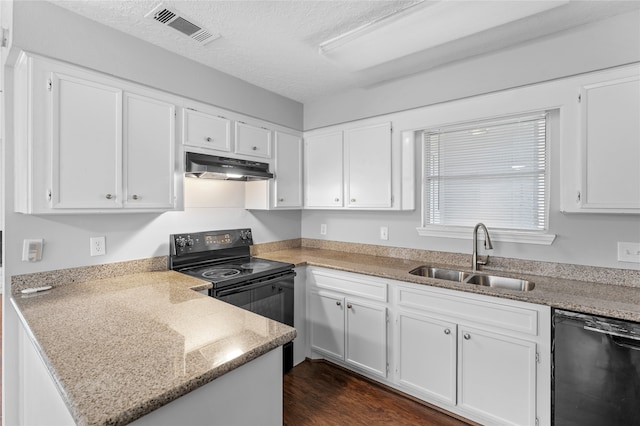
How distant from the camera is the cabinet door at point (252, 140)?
9.25ft

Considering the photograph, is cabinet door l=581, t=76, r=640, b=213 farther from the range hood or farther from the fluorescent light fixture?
the range hood

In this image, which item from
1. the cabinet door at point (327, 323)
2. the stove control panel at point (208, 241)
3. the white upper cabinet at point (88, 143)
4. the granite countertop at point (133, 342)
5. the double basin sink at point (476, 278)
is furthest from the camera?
the cabinet door at point (327, 323)

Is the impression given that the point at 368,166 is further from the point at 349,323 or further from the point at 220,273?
the point at 220,273

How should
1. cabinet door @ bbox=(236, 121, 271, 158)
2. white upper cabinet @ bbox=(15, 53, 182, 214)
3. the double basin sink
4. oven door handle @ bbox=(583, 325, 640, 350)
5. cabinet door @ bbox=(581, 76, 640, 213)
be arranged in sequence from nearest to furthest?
oven door handle @ bbox=(583, 325, 640, 350) < white upper cabinet @ bbox=(15, 53, 182, 214) < cabinet door @ bbox=(581, 76, 640, 213) < the double basin sink < cabinet door @ bbox=(236, 121, 271, 158)

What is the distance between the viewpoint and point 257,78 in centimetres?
284

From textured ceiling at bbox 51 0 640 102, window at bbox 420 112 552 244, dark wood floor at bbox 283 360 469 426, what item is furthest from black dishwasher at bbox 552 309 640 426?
textured ceiling at bbox 51 0 640 102

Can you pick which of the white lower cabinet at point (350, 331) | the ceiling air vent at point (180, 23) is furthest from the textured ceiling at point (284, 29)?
the white lower cabinet at point (350, 331)

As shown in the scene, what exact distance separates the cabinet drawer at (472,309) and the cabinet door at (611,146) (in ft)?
2.77

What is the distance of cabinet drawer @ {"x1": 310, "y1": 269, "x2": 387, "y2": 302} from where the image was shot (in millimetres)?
2424

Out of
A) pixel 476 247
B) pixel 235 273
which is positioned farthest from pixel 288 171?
pixel 476 247

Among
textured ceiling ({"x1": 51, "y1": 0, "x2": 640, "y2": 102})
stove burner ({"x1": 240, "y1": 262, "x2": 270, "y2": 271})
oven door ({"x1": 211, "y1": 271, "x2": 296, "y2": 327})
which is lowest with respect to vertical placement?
oven door ({"x1": 211, "y1": 271, "x2": 296, "y2": 327})

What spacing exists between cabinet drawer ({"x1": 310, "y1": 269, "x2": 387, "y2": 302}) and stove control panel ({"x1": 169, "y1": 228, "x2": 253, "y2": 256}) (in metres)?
0.77

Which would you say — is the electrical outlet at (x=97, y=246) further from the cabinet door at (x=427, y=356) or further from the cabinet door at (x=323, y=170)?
the cabinet door at (x=427, y=356)

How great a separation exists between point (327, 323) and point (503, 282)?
1.45 meters
